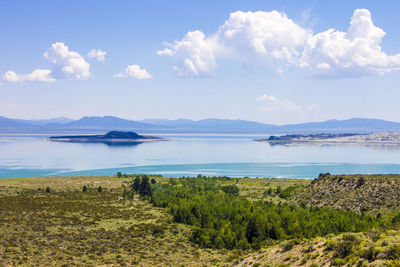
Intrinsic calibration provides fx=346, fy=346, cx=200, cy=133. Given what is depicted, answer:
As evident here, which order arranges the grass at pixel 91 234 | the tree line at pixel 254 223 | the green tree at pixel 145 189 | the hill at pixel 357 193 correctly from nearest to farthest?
the grass at pixel 91 234 → the tree line at pixel 254 223 → the hill at pixel 357 193 → the green tree at pixel 145 189

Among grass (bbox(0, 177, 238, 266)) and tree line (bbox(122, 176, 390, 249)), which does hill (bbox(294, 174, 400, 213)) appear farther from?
grass (bbox(0, 177, 238, 266))

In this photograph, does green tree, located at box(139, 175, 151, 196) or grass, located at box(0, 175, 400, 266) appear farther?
green tree, located at box(139, 175, 151, 196)

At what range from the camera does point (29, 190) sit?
92.2 metres

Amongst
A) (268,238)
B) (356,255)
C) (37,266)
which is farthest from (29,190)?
(356,255)

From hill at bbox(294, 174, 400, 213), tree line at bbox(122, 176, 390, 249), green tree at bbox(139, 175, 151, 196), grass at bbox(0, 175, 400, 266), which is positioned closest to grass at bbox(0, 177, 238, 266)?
grass at bbox(0, 175, 400, 266)

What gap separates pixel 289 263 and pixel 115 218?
1629 inches

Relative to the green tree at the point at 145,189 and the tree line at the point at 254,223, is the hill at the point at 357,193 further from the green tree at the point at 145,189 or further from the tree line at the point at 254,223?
the green tree at the point at 145,189

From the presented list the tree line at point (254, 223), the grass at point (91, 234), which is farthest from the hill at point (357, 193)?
the grass at point (91, 234)

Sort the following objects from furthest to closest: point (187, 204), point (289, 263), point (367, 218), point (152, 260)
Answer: point (187, 204) < point (367, 218) < point (152, 260) < point (289, 263)

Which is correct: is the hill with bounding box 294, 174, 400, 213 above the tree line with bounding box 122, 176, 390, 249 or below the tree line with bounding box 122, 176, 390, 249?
above

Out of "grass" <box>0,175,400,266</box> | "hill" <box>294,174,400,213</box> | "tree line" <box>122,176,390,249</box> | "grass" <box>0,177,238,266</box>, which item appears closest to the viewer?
"grass" <box>0,175,400,266</box>

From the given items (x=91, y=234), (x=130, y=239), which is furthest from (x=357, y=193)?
(x=91, y=234)

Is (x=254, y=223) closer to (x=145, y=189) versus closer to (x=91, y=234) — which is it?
(x=91, y=234)

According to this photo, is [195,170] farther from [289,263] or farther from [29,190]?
[289,263]
